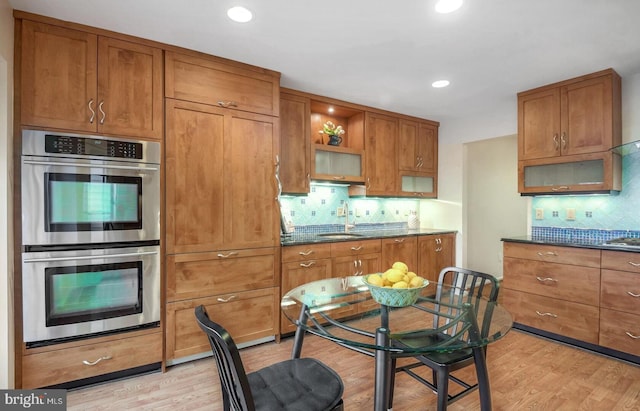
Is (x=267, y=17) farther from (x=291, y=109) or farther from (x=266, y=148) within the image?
(x=291, y=109)

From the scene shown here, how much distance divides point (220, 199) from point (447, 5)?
2.10 metres

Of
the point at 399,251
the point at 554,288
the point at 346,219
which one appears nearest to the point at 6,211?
the point at 346,219

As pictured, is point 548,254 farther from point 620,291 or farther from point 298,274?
point 298,274

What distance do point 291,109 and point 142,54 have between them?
144cm

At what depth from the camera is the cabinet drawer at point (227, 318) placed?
→ 2430mm

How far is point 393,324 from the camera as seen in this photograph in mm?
1643

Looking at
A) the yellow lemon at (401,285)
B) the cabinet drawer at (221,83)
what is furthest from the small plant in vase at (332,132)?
the yellow lemon at (401,285)

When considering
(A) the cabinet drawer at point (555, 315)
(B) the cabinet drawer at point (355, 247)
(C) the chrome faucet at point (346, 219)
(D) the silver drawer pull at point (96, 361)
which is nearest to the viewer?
(D) the silver drawer pull at point (96, 361)

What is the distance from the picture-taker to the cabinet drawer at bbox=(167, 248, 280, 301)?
95.9 inches

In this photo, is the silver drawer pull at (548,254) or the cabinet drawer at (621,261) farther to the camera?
the silver drawer pull at (548,254)

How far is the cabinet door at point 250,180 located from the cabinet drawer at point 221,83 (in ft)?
0.37

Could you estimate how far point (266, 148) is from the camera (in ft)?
9.34

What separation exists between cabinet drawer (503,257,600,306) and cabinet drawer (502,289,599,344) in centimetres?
6

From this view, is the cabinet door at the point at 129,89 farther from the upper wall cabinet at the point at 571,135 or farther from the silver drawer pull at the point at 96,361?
the upper wall cabinet at the point at 571,135
